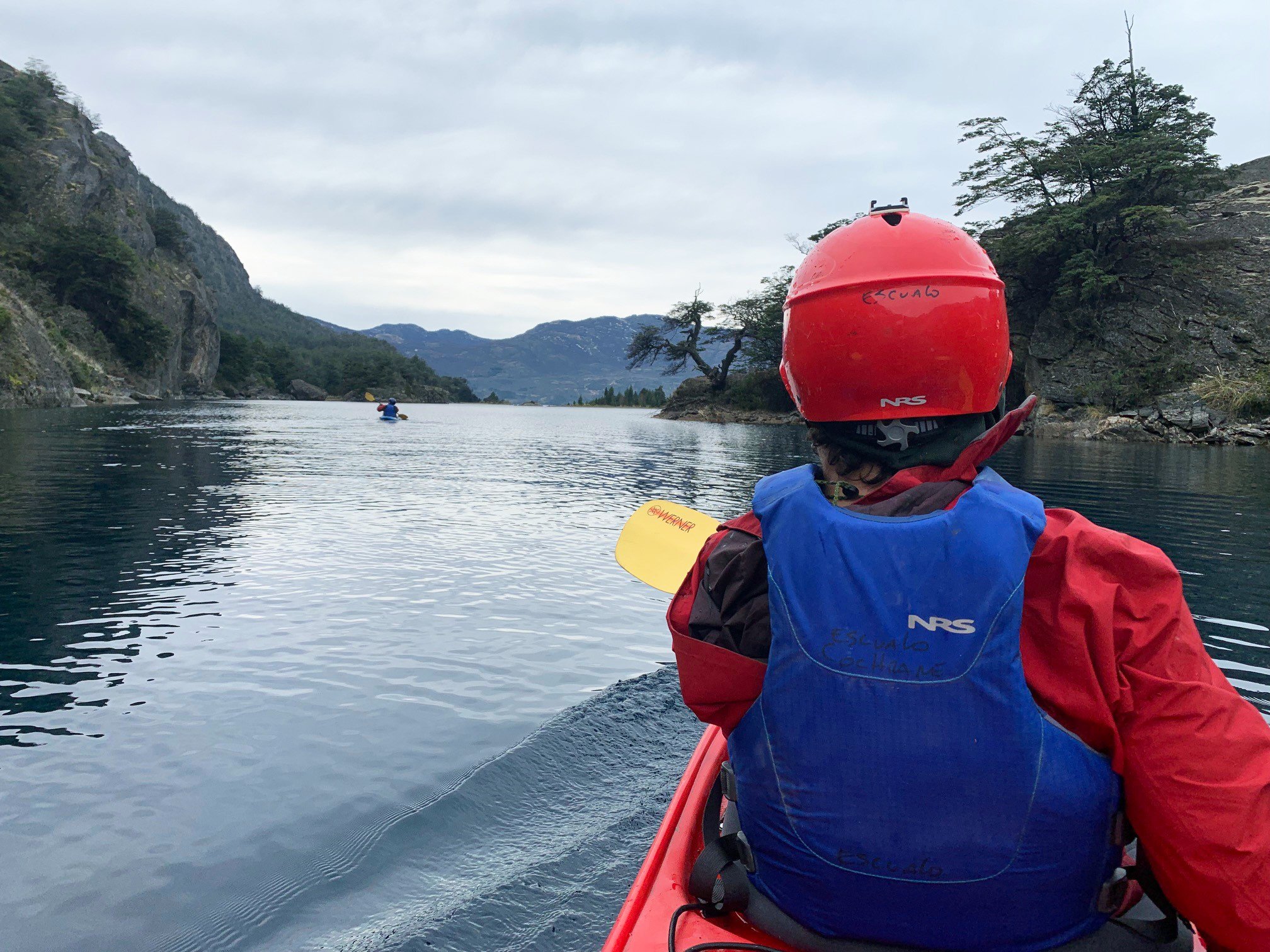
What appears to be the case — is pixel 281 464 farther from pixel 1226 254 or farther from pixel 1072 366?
pixel 1226 254

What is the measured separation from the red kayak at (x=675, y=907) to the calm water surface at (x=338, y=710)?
793 millimetres

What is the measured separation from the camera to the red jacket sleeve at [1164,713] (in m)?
1.30

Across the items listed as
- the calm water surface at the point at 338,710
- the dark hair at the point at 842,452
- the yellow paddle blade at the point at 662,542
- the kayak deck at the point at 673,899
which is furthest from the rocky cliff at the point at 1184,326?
the dark hair at the point at 842,452

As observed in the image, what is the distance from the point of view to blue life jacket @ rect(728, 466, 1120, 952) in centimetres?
141

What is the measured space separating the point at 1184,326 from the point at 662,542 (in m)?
42.6

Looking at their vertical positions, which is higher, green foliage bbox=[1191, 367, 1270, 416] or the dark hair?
green foliage bbox=[1191, 367, 1270, 416]

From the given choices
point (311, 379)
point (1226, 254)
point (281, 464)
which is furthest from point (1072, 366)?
point (311, 379)

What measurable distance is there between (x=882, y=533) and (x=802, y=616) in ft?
0.69

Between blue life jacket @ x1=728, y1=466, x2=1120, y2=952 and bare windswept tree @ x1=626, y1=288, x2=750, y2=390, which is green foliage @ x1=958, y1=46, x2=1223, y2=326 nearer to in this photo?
bare windswept tree @ x1=626, y1=288, x2=750, y2=390

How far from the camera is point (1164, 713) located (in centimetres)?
134

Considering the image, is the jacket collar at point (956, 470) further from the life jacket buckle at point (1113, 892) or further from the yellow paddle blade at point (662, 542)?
the yellow paddle blade at point (662, 542)

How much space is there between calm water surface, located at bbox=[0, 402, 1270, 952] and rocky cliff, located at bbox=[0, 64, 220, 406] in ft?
116

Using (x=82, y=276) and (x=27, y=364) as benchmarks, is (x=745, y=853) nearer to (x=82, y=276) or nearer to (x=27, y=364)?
(x=27, y=364)

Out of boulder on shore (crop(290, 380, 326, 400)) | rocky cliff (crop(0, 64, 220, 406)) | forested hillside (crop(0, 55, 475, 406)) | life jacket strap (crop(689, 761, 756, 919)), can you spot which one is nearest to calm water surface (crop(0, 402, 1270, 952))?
life jacket strap (crop(689, 761, 756, 919))
